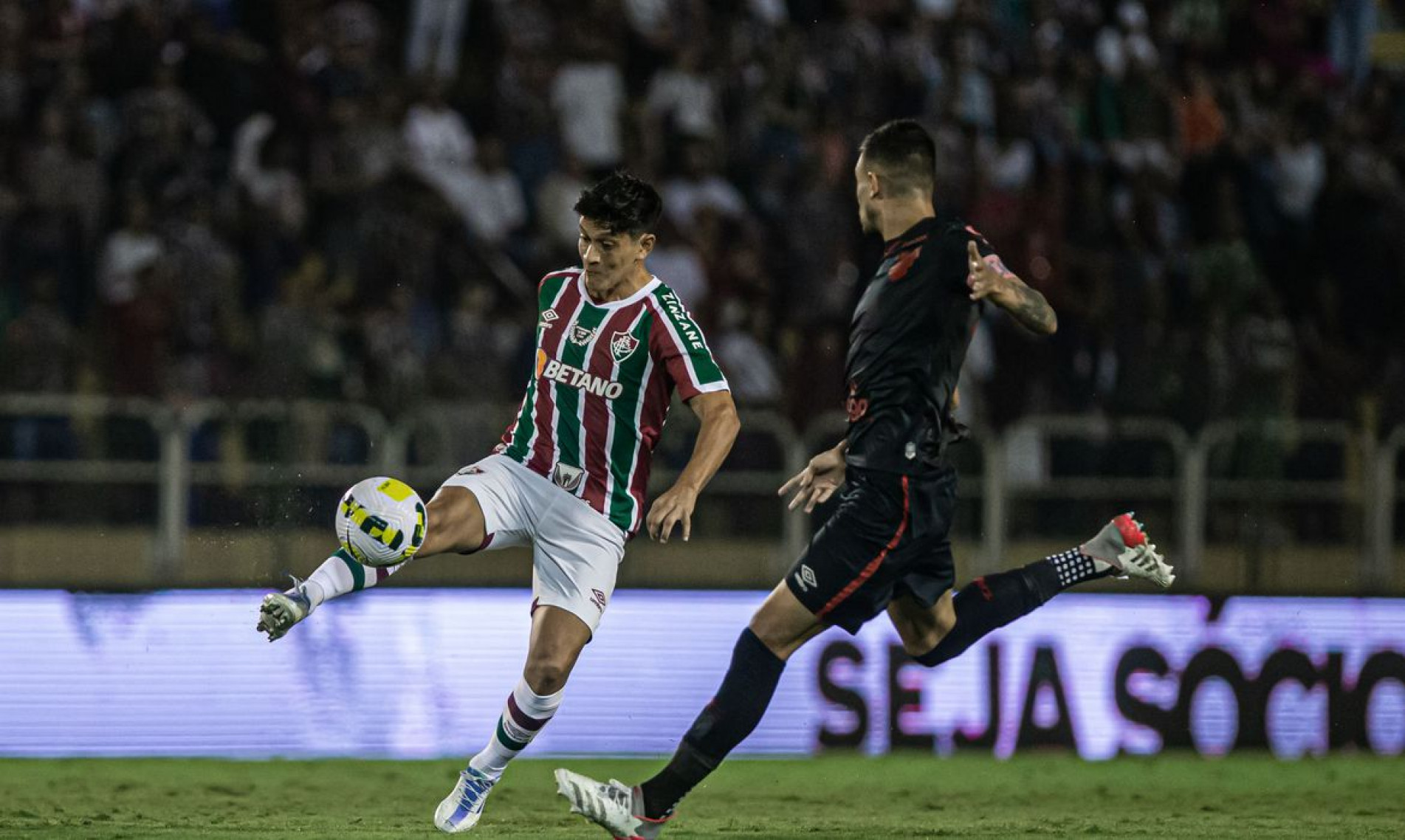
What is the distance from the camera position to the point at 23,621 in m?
9.27

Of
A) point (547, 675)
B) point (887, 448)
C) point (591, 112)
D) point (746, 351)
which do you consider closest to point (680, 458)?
point (746, 351)

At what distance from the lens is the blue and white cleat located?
7.02 m

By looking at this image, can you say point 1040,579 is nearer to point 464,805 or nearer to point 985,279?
point 985,279

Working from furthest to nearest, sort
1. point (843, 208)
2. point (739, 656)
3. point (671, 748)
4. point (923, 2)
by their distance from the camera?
point (923, 2)
point (843, 208)
point (671, 748)
point (739, 656)

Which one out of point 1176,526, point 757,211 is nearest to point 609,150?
point 757,211

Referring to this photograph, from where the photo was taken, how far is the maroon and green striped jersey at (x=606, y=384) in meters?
7.13

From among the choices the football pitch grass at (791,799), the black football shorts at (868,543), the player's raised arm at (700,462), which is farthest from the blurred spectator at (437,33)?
the black football shorts at (868,543)

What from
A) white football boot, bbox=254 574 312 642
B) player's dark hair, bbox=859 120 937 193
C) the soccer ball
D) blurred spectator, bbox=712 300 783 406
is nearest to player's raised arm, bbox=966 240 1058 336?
player's dark hair, bbox=859 120 937 193

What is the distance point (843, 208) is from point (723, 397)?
6458 mm

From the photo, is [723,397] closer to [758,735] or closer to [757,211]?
[758,735]

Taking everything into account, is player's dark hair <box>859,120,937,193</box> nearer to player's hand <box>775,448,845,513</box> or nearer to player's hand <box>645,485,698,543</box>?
player's hand <box>775,448,845,513</box>

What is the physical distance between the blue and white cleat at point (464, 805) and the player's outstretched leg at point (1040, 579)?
1649 mm

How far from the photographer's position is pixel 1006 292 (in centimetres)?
643

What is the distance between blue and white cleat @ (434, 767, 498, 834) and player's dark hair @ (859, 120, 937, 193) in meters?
2.55
